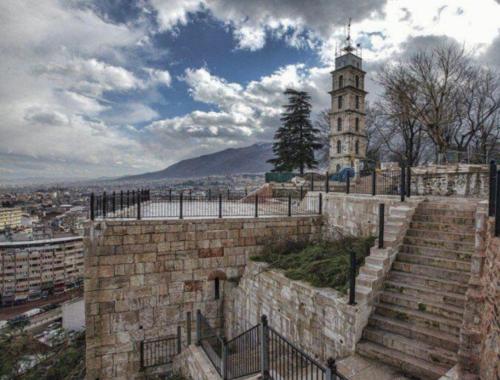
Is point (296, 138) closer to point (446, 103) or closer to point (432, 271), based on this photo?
point (446, 103)

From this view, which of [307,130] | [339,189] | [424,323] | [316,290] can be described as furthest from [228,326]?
[307,130]

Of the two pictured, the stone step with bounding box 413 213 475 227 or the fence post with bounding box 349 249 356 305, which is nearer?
the fence post with bounding box 349 249 356 305

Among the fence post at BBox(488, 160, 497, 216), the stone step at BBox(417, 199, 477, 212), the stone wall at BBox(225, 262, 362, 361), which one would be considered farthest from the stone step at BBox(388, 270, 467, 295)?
the stone step at BBox(417, 199, 477, 212)

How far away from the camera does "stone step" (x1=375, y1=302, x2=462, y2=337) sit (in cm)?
516

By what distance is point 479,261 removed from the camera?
4.72m

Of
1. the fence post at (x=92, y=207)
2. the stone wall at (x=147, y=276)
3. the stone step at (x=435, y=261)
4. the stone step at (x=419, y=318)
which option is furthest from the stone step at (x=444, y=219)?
the fence post at (x=92, y=207)

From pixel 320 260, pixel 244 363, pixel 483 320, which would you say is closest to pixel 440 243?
pixel 320 260

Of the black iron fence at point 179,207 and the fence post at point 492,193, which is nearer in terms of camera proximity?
the fence post at point 492,193

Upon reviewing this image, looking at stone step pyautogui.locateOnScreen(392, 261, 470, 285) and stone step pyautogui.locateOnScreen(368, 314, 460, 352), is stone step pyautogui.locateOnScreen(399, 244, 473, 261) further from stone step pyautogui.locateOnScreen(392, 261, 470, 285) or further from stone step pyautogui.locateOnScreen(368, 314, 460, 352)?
stone step pyautogui.locateOnScreen(368, 314, 460, 352)

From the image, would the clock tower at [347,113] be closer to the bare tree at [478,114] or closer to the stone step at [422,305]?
the bare tree at [478,114]

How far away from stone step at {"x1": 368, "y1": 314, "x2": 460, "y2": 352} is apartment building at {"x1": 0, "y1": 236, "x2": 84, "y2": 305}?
5281cm

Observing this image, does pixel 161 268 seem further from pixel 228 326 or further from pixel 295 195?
pixel 295 195

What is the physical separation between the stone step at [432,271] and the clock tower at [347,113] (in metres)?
28.9

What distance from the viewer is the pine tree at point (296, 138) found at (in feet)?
110
